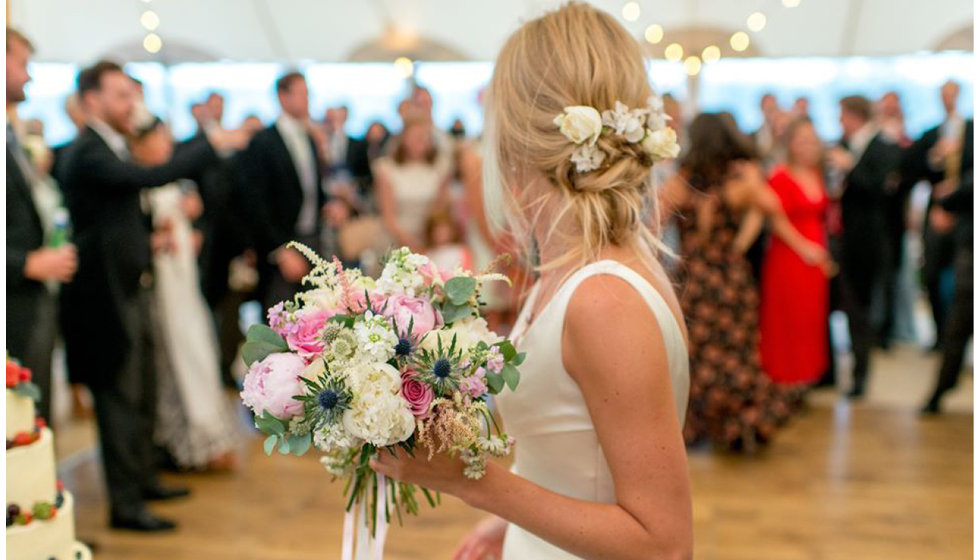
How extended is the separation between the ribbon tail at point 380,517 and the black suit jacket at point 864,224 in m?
5.16

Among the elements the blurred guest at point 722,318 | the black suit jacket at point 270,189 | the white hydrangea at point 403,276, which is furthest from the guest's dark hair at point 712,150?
the white hydrangea at point 403,276

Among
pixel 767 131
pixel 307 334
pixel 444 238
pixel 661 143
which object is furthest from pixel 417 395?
pixel 767 131

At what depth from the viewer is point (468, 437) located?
118 centimetres

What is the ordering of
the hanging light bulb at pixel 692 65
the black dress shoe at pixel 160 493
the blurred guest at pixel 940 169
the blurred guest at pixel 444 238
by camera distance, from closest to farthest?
the black dress shoe at pixel 160 493 → the blurred guest at pixel 940 169 → the blurred guest at pixel 444 238 → the hanging light bulb at pixel 692 65

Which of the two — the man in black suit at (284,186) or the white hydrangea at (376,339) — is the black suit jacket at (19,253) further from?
the white hydrangea at (376,339)

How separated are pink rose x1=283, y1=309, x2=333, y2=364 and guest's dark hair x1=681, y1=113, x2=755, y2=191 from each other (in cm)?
359

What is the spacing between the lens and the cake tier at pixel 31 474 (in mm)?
2117

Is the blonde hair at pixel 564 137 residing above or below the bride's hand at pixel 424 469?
above

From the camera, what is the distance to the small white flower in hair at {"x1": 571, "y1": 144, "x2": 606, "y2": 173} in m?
1.36

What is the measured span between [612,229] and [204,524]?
298 cm

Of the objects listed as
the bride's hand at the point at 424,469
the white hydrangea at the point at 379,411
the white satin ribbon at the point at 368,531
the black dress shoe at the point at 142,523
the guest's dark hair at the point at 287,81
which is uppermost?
the guest's dark hair at the point at 287,81

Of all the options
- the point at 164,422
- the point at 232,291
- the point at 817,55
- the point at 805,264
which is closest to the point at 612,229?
the point at 164,422

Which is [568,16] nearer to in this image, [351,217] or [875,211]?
[351,217]

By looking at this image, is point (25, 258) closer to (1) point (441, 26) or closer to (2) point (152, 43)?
(2) point (152, 43)
